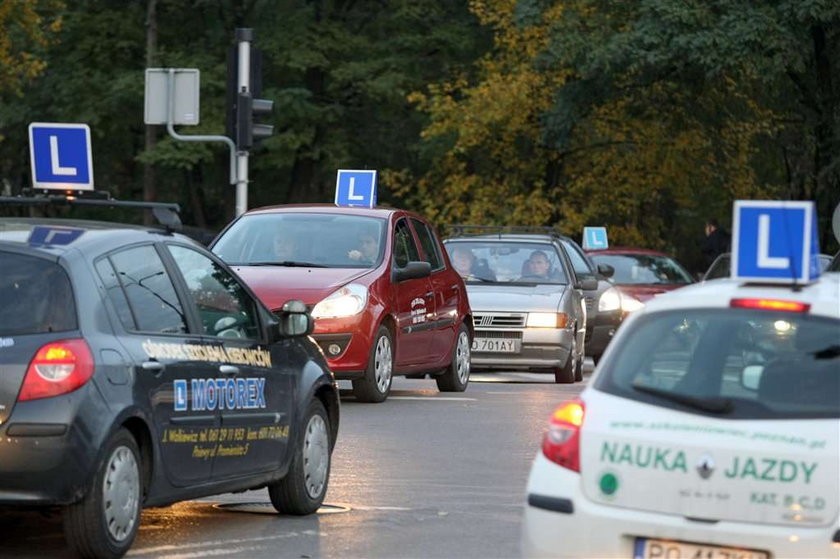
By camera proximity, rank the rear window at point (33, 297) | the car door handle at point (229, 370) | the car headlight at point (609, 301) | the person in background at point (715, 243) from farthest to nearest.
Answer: the person in background at point (715, 243)
the car headlight at point (609, 301)
the car door handle at point (229, 370)
the rear window at point (33, 297)

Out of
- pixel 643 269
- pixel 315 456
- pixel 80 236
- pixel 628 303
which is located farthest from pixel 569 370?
pixel 80 236

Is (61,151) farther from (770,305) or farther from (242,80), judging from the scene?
(770,305)

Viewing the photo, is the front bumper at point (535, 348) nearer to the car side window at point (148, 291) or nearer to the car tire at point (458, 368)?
the car tire at point (458, 368)

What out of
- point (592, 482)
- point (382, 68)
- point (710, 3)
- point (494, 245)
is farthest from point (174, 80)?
point (382, 68)

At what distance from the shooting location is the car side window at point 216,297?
30.8ft

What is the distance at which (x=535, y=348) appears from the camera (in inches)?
832

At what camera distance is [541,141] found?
45281 mm

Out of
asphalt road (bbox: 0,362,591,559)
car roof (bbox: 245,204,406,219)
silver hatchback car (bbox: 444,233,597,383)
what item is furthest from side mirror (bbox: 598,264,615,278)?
asphalt road (bbox: 0,362,591,559)

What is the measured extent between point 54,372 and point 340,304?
8.09 m

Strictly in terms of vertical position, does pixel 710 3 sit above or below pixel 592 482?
above

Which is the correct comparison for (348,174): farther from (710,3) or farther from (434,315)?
(710,3)

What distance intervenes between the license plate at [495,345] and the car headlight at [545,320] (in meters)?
0.25

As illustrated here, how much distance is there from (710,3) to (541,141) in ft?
22.0

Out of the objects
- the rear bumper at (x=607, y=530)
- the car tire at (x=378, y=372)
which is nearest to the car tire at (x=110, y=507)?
the rear bumper at (x=607, y=530)
